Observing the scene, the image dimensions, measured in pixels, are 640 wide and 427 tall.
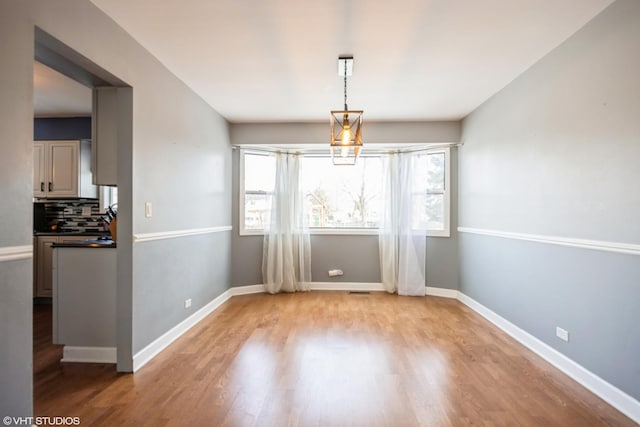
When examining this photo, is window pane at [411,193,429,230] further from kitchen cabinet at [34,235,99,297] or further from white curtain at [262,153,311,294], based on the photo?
kitchen cabinet at [34,235,99,297]

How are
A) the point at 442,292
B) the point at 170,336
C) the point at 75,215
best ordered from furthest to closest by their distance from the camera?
the point at 442,292
the point at 75,215
the point at 170,336

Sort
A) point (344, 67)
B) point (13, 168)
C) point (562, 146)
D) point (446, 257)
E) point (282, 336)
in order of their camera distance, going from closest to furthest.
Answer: point (13, 168)
point (562, 146)
point (344, 67)
point (282, 336)
point (446, 257)

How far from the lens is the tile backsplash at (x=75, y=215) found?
199 inches

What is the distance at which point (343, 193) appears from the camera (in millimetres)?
5691

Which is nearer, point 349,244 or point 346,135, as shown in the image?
point 346,135

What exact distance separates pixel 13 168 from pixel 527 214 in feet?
12.4

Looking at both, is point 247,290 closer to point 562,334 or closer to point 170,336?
point 170,336

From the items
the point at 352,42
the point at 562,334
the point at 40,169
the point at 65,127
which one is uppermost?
the point at 352,42

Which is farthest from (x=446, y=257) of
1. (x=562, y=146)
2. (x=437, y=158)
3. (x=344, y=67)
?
(x=344, y=67)

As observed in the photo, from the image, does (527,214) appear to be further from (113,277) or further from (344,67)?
(113,277)

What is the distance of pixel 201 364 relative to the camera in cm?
279

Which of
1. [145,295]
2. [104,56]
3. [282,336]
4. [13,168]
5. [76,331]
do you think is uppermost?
[104,56]

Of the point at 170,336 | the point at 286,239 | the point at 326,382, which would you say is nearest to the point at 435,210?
the point at 286,239

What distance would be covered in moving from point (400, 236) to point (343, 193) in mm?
1155
